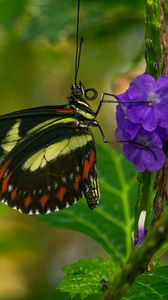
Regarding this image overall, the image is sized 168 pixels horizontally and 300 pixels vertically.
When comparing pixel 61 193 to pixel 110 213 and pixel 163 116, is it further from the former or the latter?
pixel 163 116

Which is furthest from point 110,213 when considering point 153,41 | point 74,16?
point 74,16

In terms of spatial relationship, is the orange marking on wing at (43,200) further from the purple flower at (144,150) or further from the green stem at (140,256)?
the green stem at (140,256)

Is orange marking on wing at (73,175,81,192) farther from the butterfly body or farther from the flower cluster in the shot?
the flower cluster

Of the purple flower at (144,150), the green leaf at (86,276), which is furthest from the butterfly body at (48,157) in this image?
the purple flower at (144,150)

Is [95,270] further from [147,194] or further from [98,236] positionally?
[147,194]

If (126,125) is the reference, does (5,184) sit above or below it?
below

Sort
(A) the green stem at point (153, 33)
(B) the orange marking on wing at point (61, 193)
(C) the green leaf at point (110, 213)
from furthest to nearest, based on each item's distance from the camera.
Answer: (C) the green leaf at point (110, 213), (B) the orange marking on wing at point (61, 193), (A) the green stem at point (153, 33)
